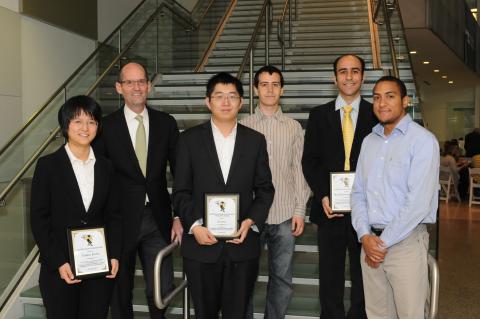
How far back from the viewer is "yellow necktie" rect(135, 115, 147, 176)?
3.08 m

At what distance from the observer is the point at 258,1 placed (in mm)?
11570

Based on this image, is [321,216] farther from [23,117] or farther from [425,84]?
[425,84]

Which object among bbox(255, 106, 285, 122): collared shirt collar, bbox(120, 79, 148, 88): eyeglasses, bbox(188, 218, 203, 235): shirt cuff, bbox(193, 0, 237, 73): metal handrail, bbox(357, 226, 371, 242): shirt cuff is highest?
bbox(193, 0, 237, 73): metal handrail

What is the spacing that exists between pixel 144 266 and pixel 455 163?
11.2m

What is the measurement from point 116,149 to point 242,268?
3.23 ft

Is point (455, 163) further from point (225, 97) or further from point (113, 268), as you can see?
point (113, 268)

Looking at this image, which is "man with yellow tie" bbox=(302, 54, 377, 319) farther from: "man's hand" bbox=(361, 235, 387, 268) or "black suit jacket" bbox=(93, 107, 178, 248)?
"black suit jacket" bbox=(93, 107, 178, 248)

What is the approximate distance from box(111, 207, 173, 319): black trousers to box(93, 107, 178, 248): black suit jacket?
0.04 m

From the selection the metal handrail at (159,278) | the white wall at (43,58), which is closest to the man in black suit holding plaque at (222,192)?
the metal handrail at (159,278)

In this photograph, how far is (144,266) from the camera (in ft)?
10.4

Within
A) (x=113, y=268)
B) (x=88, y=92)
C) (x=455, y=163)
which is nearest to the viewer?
(x=113, y=268)

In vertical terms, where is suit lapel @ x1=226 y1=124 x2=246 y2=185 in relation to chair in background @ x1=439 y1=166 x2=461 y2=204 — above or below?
above

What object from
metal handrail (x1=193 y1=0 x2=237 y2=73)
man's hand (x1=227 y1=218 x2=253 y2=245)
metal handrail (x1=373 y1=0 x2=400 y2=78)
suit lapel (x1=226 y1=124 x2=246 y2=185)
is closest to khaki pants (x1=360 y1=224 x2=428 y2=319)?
man's hand (x1=227 y1=218 x2=253 y2=245)

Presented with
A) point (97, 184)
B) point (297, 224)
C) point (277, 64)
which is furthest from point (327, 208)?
point (277, 64)
